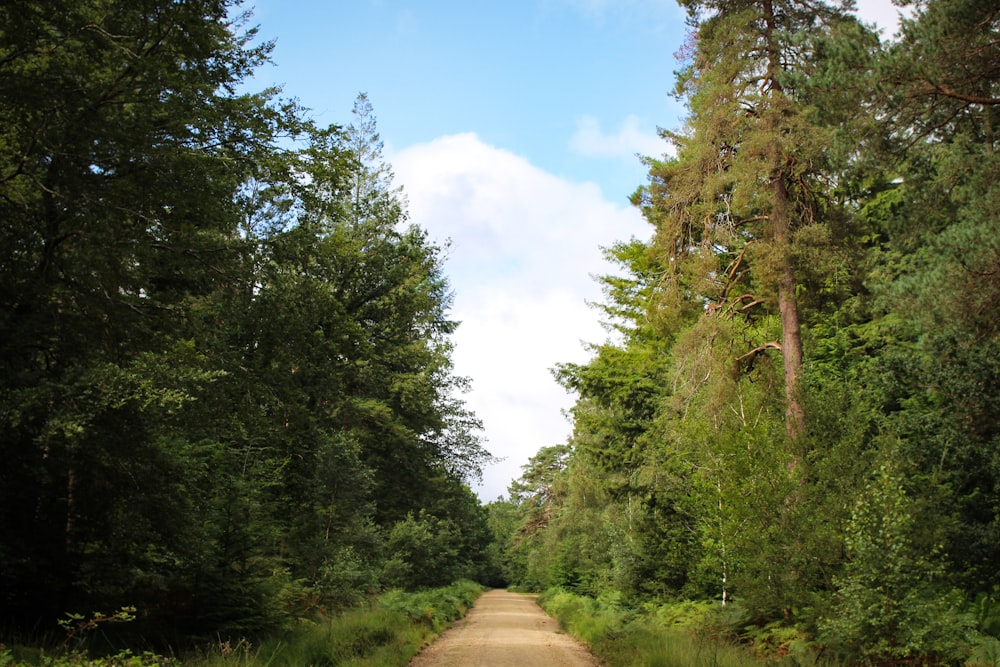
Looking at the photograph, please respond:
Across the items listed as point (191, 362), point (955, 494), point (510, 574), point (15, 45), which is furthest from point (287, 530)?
point (510, 574)

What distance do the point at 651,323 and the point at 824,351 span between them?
331 inches

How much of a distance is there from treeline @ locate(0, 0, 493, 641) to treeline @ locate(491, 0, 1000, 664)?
25.3ft

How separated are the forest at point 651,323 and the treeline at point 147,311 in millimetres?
47

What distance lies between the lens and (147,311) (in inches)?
406

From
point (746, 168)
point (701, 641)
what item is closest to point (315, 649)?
point (701, 641)

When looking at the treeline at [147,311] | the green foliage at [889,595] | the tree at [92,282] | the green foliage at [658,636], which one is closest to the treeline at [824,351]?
the green foliage at [889,595]

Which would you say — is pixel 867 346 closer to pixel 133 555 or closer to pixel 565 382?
pixel 565 382

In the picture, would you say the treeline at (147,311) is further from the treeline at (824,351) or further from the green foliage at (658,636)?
the treeline at (824,351)

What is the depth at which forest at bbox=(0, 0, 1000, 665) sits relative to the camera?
830 centimetres

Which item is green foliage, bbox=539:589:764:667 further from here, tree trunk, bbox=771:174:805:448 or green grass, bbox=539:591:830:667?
tree trunk, bbox=771:174:805:448

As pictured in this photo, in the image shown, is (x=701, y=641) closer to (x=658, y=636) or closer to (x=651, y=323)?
(x=658, y=636)

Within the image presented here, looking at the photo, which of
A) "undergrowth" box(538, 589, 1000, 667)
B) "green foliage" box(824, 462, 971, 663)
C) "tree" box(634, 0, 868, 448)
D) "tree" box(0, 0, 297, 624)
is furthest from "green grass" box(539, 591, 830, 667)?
"tree" box(0, 0, 297, 624)

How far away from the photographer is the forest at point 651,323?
8.30 meters

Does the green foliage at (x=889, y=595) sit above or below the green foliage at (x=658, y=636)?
above
